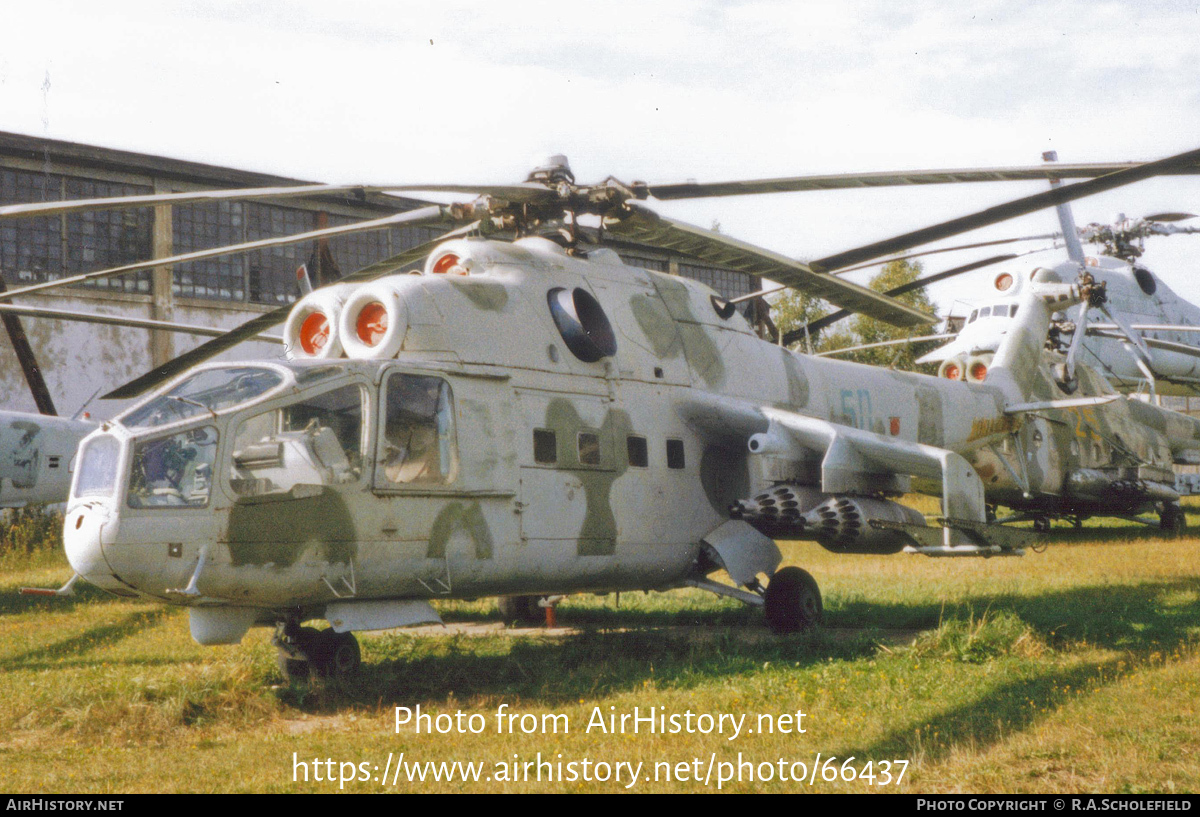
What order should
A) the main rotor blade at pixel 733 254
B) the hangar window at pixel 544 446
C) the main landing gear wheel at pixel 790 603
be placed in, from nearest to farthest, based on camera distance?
1. the hangar window at pixel 544 446
2. the main rotor blade at pixel 733 254
3. the main landing gear wheel at pixel 790 603

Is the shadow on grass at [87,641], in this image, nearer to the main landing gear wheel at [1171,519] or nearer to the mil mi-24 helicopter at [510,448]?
the mil mi-24 helicopter at [510,448]

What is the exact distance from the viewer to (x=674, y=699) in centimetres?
779

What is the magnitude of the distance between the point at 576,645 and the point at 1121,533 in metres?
16.8

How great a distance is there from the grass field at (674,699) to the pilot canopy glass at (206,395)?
6.74ft

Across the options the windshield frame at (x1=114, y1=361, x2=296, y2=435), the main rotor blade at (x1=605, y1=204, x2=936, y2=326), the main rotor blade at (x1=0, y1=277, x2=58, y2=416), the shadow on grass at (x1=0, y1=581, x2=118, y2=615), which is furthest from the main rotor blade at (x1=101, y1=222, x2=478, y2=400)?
the main rotor blade at (x1=0, y1=277, x2=58, y2=416)

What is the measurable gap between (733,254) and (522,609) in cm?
531

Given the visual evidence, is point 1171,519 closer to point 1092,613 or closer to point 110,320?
point 1092,613

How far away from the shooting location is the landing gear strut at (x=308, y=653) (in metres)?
8.40

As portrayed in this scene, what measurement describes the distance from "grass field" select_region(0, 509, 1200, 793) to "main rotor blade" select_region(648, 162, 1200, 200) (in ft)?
11.8

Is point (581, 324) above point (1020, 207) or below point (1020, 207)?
below

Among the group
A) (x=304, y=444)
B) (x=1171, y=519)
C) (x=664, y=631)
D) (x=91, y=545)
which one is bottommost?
Result: (x=1171, y=519)

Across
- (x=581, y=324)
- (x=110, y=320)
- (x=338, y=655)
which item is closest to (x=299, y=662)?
(x=338, y=655)

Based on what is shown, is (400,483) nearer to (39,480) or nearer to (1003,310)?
(39,480)

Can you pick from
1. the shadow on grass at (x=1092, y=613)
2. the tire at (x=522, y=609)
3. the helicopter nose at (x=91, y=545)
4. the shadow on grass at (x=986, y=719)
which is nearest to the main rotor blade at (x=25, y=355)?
the tire at (x=522, y=609)
